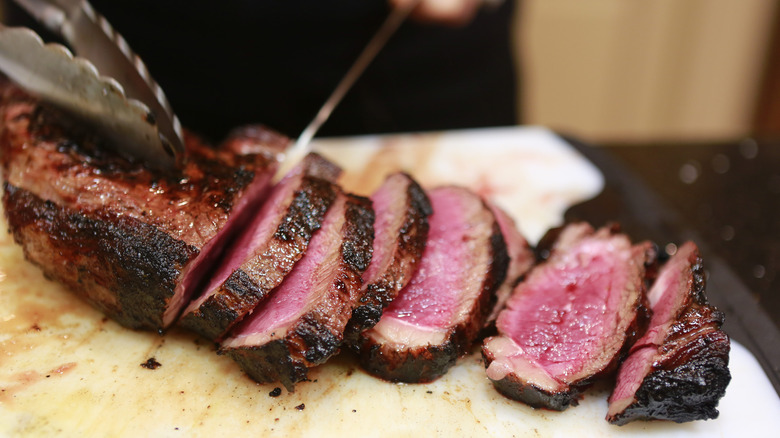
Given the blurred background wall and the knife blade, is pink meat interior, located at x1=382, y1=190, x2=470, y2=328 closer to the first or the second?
the knife blade

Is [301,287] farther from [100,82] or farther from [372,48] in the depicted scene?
[372,48]

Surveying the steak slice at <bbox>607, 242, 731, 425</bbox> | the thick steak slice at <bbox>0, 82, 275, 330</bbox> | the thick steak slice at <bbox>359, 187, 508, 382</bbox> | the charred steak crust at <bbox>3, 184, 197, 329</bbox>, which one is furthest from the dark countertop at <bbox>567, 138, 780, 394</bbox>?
the charred steak crust at <bbox>3, 184, 197, 329</bbox>

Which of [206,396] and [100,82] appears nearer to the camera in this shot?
[206,396]

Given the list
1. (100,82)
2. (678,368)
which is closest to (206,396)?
(100,82)

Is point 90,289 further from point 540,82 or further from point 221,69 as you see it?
point 540,82

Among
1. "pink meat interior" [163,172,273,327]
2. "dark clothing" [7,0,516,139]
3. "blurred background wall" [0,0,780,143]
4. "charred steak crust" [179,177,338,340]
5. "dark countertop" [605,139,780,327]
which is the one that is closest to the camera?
"charred steak crust" [179,177,338,340]

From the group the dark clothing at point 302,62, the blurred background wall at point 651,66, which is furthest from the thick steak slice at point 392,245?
the blurred background wall at point 651,66
